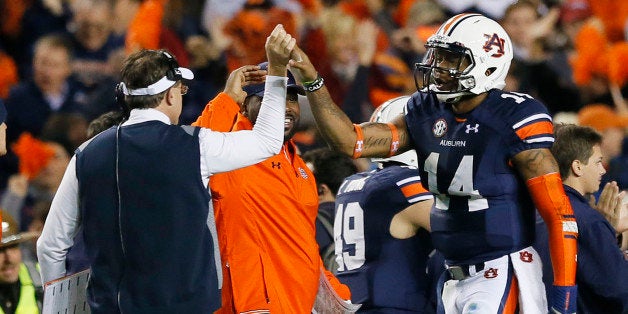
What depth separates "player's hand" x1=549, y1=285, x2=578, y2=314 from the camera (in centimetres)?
477

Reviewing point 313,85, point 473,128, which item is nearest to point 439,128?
point 473,128

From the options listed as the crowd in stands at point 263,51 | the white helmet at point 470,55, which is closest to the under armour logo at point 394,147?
the white helmet at point 470,55

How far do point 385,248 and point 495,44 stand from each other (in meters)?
1.14

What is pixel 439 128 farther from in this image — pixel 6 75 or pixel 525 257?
pixel 6 75

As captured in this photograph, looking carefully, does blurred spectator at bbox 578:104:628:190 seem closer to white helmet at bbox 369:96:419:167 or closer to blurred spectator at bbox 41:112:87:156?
white helmet at bbox 369:96:419:167

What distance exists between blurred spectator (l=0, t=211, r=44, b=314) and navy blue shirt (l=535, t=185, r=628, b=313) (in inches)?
105

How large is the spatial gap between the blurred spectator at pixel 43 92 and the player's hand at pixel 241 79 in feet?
17.3

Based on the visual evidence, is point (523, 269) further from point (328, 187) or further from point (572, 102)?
point (572, 102)

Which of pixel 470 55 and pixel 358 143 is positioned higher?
pixel 470 55

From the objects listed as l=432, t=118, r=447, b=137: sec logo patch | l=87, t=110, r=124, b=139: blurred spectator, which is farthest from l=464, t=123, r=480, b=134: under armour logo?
l=87, t=110, r=124, b=139: blurred spectator

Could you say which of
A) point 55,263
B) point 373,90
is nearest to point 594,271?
point 55,263

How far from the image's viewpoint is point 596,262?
5.20 m

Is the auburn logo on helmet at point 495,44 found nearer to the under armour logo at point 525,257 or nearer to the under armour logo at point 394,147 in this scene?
the under armour logo at point 394,147

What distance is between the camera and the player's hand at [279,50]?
15.2 feet
